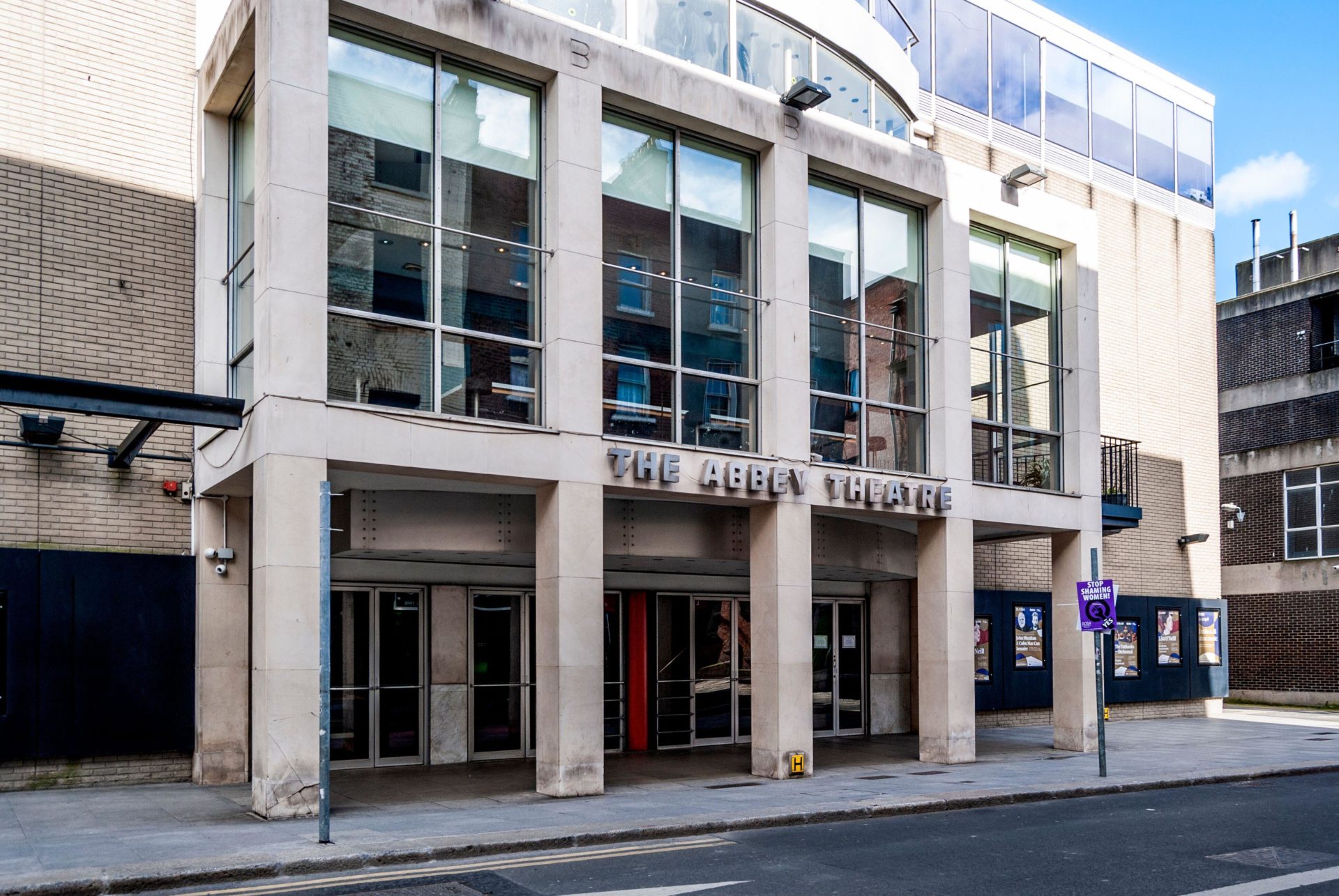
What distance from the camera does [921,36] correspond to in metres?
23.9

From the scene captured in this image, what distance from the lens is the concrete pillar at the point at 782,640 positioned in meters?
16.0

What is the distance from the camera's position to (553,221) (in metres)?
14.8

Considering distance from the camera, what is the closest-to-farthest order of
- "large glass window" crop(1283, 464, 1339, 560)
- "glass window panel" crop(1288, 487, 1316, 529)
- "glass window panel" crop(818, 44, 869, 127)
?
1. "glass window panel" crop(818, 44, 869, 127)
2. "large glass window" crop(1283, 464, 1339, 560)
3. "glass window panel" crop(1288, 487, 1316, 529)

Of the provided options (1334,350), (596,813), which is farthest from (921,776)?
(1334,350)

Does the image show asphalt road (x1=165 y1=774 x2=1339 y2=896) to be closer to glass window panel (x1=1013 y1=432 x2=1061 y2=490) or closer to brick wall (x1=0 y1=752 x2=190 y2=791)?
brick wall (x1=0 y1=752 x2=190 y2=791)

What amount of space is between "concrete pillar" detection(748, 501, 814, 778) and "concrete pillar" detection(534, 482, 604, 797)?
8.88 feet

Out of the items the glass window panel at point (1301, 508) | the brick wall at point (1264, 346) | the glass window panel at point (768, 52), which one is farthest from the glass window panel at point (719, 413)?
the brick wall at point (1264, 346)

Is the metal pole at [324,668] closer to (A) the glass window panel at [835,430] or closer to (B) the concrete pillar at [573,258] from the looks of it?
(B) the concrete pillar at [573,258]

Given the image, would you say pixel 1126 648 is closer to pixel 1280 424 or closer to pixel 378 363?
pixel 1280 424

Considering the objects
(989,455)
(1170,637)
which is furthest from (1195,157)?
(989,455)

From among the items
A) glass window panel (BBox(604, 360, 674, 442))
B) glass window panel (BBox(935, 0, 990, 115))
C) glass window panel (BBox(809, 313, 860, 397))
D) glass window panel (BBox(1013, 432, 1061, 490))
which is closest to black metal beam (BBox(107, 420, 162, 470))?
glass window panel (BBox(604, 360, 674, 442))

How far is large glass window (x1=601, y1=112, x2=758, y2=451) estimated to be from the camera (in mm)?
15594

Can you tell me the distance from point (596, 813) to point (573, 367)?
17.1 ft

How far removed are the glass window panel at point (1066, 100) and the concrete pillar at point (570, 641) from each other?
16495 mm
